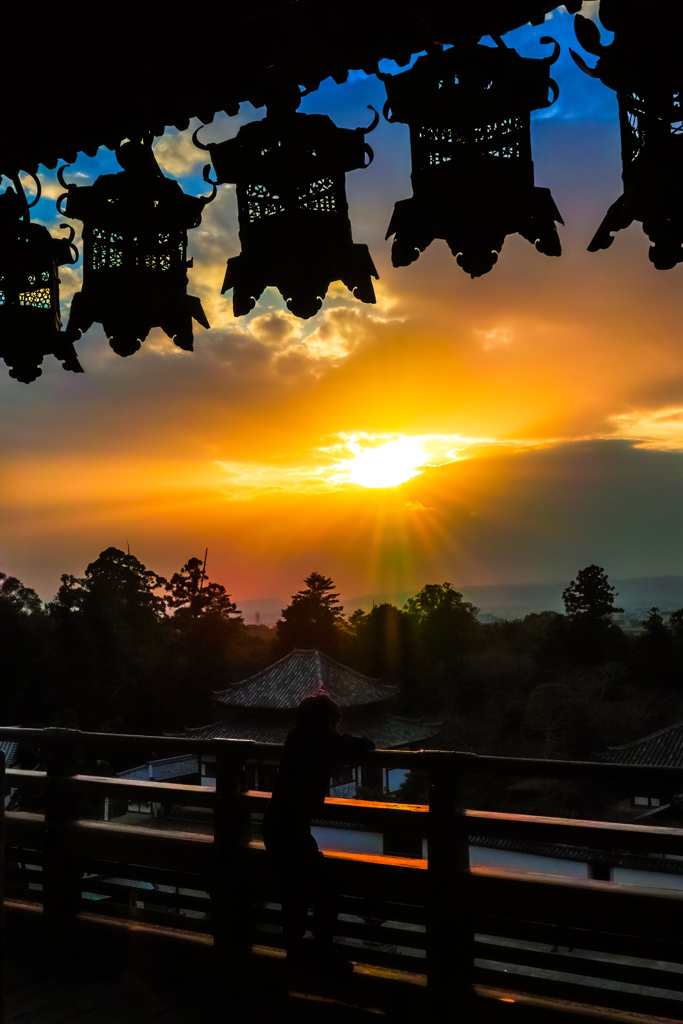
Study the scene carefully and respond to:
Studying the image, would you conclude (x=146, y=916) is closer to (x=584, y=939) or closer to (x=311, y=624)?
(x=584, y=939)

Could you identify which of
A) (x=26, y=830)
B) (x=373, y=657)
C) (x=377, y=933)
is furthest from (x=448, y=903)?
(x=373, y=657)

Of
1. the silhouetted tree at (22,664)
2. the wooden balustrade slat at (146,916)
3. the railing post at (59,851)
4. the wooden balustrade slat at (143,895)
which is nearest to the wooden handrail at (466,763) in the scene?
the railing post at (59,851)

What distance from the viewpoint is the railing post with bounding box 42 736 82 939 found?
11.2 ft

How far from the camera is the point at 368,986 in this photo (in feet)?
8.61

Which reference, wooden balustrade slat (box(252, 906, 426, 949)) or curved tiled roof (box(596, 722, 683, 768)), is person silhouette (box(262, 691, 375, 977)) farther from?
curved tiled roof (box(596, 722, 683, 768))

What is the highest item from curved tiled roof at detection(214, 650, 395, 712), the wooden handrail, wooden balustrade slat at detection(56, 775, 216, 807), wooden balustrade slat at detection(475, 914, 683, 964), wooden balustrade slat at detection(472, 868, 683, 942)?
the wooden handrail

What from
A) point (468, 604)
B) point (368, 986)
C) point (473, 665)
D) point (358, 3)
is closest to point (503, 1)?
point (358, 3)

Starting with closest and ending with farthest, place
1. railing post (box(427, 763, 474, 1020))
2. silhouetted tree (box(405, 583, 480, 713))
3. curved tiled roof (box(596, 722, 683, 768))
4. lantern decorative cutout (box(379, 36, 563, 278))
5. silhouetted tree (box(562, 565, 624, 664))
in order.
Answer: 1. lantern decorative cutout (box(379, 36, 563, 278))
2. railing post (box(427, 763, 474, 1020))
3. curved tiled roof (box(596, 722, 683, 768))
4. silhouetted tree (box(562, 565, 624, 664))
5. silhouetted tree (box(405, 583, 480, 713))

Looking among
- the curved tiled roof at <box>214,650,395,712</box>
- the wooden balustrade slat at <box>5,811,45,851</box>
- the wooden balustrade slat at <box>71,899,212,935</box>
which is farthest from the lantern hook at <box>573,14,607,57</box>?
the curved tiled roof at <box>214,650,395,712</box>

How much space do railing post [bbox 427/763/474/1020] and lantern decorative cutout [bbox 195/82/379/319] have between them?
1.64 meters

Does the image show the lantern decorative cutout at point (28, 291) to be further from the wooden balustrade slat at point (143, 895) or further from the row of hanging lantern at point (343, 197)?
the wooden balustrade slat at point (143, 895)

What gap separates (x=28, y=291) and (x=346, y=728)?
2480 cm

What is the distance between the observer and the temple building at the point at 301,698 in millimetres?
25719

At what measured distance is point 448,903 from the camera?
8.30 ft
